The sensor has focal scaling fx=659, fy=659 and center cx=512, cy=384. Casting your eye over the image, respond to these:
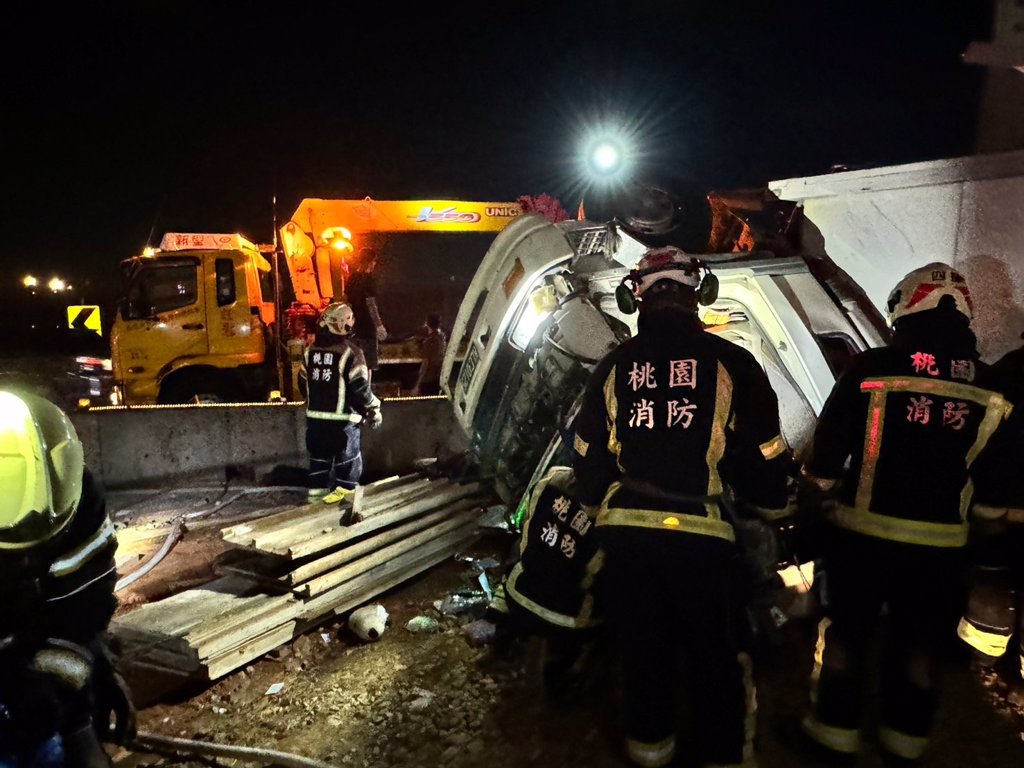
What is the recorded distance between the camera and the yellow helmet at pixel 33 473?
5.12 ft

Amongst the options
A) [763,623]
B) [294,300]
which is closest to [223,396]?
[294,300]

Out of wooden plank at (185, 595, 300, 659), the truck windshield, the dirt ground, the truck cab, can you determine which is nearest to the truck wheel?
the truck cab

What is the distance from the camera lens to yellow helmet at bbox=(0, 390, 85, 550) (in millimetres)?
1560

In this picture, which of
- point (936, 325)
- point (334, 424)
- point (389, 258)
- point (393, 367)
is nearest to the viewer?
point (936, 325)

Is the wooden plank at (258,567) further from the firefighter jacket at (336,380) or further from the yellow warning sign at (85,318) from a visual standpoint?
the yellow warning sign at (85,318)

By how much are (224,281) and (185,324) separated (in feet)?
2.49

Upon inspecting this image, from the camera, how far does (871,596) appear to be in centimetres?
261

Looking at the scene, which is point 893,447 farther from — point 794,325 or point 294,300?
point 294,300

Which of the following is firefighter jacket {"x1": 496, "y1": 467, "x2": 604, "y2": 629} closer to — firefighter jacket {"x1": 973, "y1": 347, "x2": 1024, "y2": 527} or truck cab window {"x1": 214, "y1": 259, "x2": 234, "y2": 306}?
firefighter jacket {"x1": 973, "y1": 347, "x2": 1024, "y2": 527}

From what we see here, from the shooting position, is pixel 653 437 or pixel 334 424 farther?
pixel 334 424

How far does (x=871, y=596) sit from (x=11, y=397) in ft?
9.68

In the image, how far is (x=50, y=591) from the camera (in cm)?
168

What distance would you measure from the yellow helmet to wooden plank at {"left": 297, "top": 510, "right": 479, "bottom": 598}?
95.6 inches

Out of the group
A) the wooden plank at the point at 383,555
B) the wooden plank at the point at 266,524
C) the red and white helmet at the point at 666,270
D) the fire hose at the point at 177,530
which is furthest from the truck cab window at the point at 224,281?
the red and white helmet at the point at 666,270
